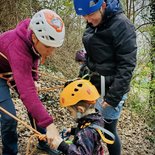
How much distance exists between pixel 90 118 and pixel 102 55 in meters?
0.73

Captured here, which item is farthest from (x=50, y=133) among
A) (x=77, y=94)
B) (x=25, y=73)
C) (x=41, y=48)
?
(x=41, y=48)

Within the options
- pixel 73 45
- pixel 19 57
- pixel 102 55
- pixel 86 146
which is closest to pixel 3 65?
pixel 19 57

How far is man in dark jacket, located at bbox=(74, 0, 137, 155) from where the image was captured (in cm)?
343

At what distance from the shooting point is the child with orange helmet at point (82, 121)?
9.88 ft

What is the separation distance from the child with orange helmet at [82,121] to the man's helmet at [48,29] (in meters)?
0.42

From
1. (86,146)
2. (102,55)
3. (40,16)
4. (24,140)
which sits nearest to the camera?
(86,146)

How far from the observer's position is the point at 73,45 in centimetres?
1030

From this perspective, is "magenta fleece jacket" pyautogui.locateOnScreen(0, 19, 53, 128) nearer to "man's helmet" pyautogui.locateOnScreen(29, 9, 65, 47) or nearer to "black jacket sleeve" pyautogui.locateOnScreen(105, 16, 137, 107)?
"man's helmet" pyautogui.locateOnScreen(29, 9, 65, 47)

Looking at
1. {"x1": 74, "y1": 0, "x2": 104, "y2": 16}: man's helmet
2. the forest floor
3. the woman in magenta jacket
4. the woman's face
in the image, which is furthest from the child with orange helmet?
the forest floor

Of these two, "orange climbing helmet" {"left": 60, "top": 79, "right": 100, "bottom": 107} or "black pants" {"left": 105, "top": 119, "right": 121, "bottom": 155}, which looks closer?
"orange climbing helmet" {"left": 60, "top": 79, "right": 100, "bottom": 107}

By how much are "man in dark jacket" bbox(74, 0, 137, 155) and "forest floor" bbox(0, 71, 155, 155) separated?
2.07 m

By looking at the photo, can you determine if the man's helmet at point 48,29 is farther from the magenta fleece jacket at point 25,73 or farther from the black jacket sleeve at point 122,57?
the black jacket sleeve at point 122,57

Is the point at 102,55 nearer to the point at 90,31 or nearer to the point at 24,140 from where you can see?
the point at 90,31

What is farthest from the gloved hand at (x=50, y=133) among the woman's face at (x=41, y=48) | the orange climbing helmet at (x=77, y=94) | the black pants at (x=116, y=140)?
the black pants at (x=116, y=140)
